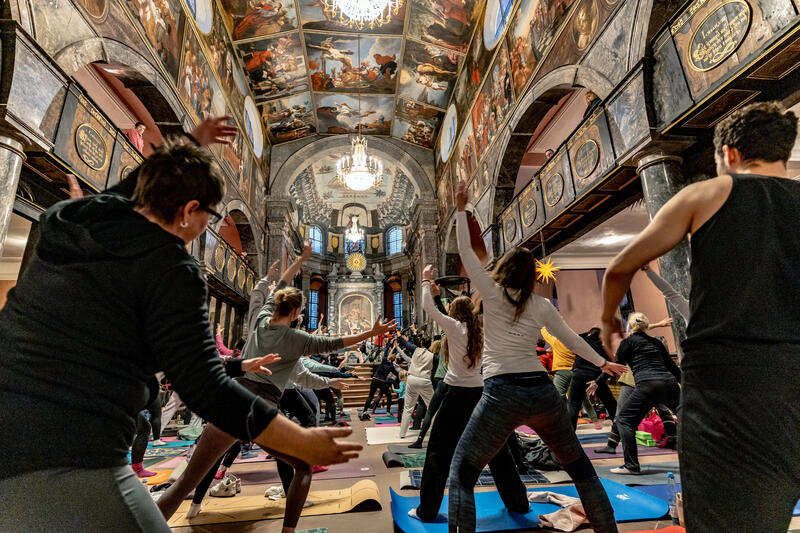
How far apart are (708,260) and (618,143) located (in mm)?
5020

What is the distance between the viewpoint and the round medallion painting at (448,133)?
14500 mm

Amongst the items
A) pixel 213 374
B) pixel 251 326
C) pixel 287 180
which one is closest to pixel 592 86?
pixel 251 326

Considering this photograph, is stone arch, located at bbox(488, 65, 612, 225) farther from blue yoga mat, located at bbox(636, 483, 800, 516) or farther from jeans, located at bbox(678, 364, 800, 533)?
jeans, located at bbox(678, 364, 800, 533)

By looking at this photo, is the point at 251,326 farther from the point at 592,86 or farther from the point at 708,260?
the point at 592,86

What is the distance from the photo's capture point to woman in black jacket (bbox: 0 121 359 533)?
28.4 inches

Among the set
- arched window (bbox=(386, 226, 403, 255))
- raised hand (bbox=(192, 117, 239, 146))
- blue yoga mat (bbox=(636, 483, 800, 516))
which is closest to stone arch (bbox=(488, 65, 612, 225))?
blue yoga mat (bbox=(636, 483, 800, 516))

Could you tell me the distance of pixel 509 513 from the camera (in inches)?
109

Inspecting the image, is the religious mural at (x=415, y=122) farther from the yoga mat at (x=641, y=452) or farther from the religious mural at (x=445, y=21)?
the yoga mat at (x=641, y=452)

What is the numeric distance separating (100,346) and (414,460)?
4229 mm

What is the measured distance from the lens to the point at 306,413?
10.8 feet

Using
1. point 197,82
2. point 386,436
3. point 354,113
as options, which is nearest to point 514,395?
point 386,436

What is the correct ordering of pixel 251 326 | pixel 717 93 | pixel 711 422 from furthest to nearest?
pixel 717 93 → pixel 251 326 → pixel 711 422

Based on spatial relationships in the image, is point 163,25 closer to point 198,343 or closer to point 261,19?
point 261,19

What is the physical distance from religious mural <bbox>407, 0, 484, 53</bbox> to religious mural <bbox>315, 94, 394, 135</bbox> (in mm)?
3701
